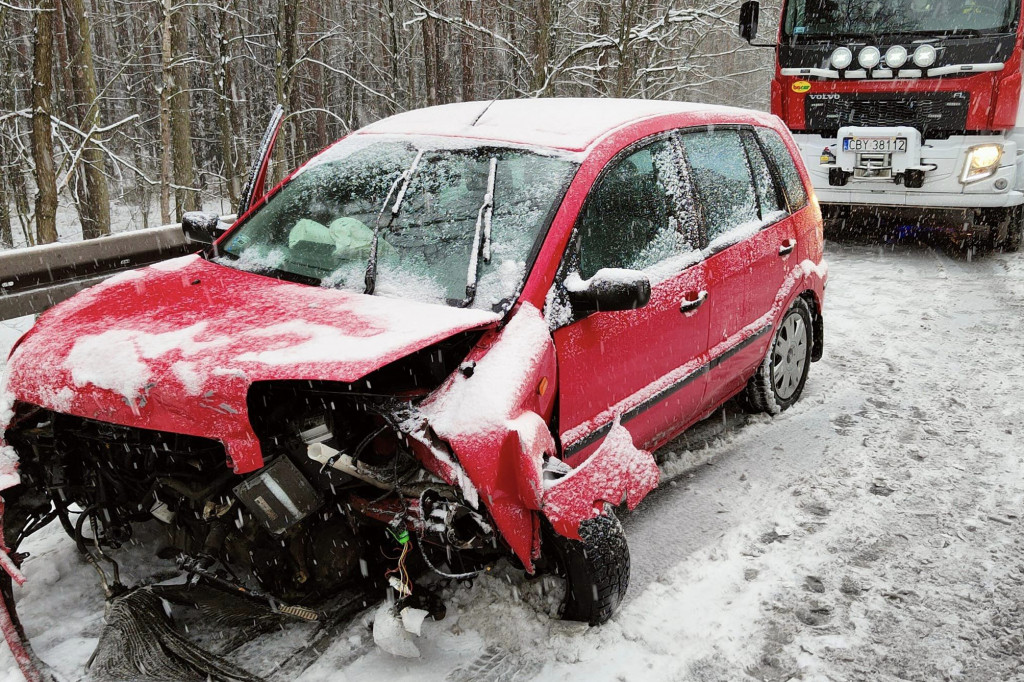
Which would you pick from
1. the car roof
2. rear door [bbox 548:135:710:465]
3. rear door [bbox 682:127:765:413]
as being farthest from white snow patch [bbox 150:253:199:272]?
rear door [bbox 682:127:765:413]

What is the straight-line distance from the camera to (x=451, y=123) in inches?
145

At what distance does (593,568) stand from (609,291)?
0.99 metres

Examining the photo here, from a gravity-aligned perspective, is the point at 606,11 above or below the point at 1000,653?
above

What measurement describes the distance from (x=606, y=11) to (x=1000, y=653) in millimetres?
18234

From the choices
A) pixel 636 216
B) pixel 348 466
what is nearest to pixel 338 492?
pixel 348 466

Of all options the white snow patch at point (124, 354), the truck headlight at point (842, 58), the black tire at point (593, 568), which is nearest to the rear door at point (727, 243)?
the black tire at point (593, 568)

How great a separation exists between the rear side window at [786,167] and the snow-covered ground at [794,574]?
1332 mm

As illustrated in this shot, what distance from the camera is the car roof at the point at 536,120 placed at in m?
3.39

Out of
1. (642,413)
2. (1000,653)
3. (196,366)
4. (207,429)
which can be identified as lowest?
(1000,653)

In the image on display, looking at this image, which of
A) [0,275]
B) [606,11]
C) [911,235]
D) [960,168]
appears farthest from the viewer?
[606,11]

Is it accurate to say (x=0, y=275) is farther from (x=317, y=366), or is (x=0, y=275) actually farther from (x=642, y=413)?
(x=642, y=413)

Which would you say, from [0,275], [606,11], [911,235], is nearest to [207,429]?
[0,275]

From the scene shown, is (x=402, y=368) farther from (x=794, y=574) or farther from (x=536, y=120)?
(x=794, y=574)

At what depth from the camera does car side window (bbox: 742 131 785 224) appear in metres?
4.38
